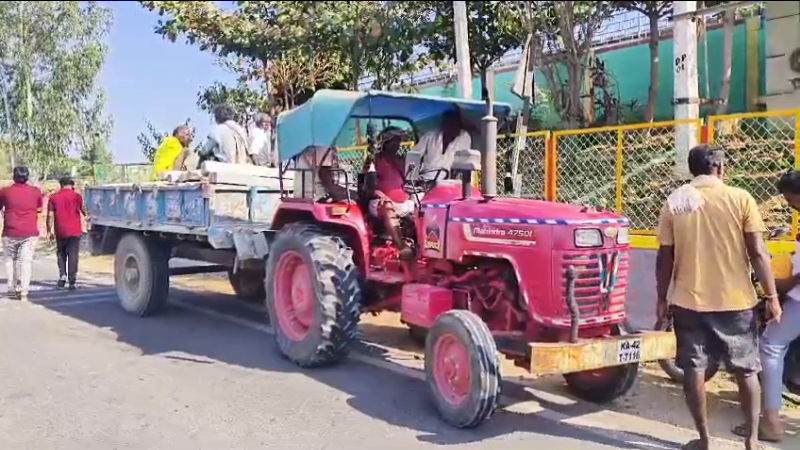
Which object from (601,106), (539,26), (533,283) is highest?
(539,26)

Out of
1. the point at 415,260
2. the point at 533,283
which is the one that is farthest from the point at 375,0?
the point at 533,283

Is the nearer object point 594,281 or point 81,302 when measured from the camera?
point 594,281

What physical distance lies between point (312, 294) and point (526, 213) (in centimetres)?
219

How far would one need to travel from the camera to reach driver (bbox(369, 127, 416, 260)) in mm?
6406

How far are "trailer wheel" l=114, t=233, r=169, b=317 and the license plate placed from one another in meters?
5.71

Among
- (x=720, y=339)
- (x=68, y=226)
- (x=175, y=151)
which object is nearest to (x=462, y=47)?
(x=175, y=151)

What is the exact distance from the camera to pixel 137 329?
27.3ft

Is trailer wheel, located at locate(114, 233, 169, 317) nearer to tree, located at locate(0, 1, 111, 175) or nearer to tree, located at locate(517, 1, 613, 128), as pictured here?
tree, located at locate(517, 1, 613, 128)

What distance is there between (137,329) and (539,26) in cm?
727

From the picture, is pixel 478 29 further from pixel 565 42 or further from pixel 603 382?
pixel 603 382

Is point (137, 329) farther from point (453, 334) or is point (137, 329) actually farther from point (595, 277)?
point (595, 277)

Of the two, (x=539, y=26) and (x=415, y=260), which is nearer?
(x=415, y=260)

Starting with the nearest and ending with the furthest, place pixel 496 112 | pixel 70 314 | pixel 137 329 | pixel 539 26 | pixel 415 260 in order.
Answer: pixel 415 260
pixel 496 112
pixel 137 329
pixel 70 314
pixel 539 26

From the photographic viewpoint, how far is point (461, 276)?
5629 mm
